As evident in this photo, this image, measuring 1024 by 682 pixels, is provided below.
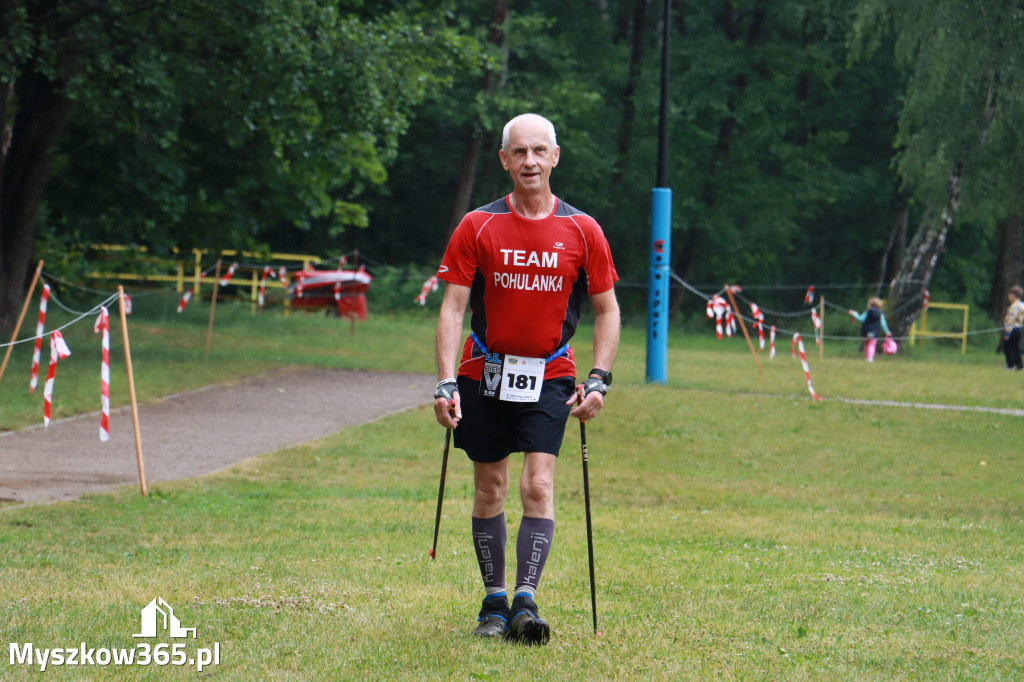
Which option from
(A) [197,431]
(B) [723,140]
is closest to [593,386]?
(A) [197,431]

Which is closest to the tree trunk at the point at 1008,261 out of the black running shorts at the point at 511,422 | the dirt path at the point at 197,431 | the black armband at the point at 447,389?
the dirt path at the point at 197,431

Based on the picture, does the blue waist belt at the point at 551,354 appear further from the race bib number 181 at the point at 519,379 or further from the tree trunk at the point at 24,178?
the tree trunk at the point at 24,178

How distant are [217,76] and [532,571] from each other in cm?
1689

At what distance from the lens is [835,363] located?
26.7 metres

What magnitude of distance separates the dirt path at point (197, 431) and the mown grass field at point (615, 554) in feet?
1.70

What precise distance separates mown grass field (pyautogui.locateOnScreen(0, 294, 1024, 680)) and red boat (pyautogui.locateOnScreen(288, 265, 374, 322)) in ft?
58.6

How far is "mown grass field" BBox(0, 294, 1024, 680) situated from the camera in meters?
4.90

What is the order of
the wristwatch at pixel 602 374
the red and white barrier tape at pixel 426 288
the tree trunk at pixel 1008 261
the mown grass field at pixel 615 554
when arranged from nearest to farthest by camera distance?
the mown grass field at pixel 615 554 → the wristwatch at pixel 602 374 → the red and white barrier tape at pixel 426 288 → the tree trunk at pixel 1008 261

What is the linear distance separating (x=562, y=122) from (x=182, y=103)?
23619 millimetres

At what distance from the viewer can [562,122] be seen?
43.1 metres

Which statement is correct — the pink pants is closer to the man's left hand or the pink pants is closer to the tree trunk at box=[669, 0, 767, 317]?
the tree trunk at box=[669, 0, 767, 317]

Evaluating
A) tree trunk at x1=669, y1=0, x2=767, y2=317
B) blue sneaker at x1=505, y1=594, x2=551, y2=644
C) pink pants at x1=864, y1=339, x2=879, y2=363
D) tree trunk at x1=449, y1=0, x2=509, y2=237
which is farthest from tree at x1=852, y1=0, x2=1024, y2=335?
blue sneaker at x1=505, y1=594, x2=551, y2=644

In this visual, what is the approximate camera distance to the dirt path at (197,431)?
11.2 metres

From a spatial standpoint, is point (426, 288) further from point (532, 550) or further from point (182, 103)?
point (532, 550)
